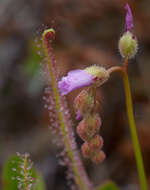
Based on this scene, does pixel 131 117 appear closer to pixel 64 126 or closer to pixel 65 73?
pixel 64 126

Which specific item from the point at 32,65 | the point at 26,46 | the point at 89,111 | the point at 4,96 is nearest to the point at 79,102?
the point at 89,111

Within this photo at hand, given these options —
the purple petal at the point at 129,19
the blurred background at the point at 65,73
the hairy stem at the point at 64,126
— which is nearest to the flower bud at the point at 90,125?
the hairy stem at the point at 64,126

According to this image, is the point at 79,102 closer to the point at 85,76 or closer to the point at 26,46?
the point at 85,76

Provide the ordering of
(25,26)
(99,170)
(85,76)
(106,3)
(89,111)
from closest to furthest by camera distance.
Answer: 1. (85,76)
2. (89,111)
3. (99,170)
4. (106,3)
5. (25,26)

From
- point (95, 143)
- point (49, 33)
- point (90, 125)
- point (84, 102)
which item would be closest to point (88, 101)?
point (84, 102)

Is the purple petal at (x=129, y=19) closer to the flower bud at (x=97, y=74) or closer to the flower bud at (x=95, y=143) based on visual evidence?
the flower bud at (x=97, y=74)

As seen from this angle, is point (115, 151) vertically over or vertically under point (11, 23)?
under

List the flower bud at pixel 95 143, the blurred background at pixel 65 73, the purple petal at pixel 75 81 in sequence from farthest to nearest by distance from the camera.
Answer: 1. the blurred background at pixel 65 73
2. the flower bud at pixel 95 143
3. the purple petal at pixel 75 81
